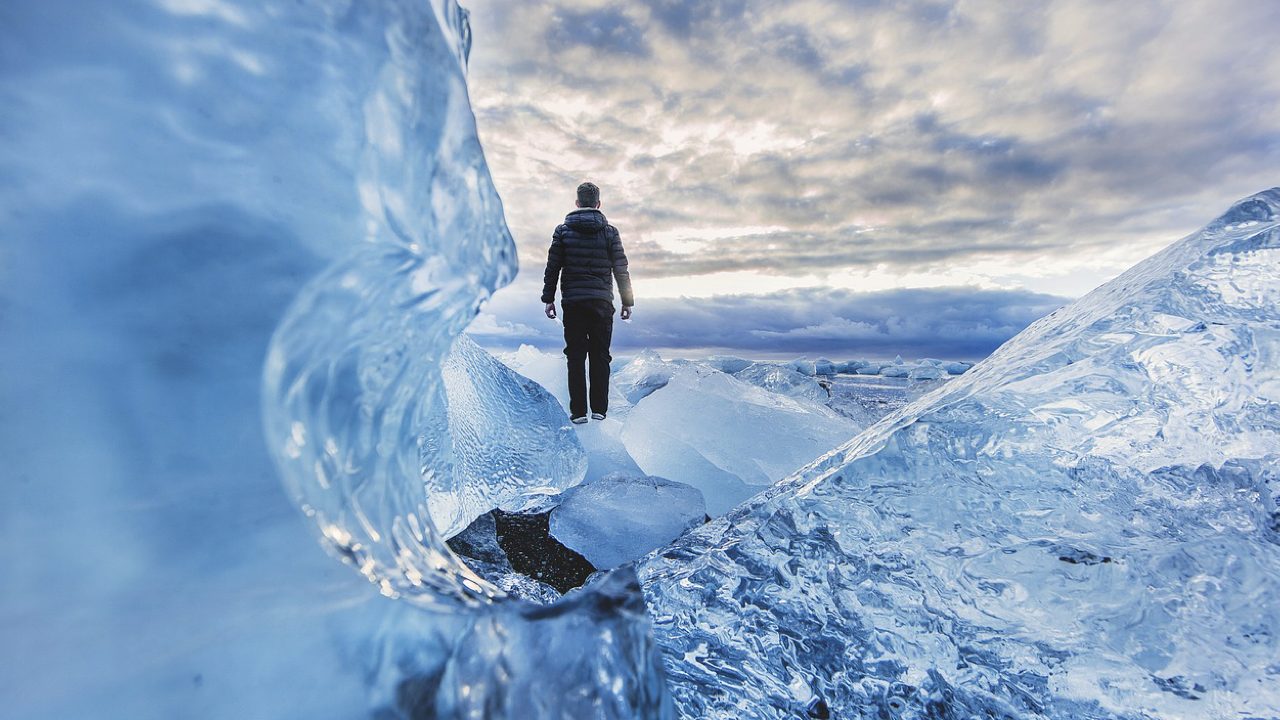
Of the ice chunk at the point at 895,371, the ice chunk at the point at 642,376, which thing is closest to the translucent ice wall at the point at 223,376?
the ice chunk at the point at 642,376

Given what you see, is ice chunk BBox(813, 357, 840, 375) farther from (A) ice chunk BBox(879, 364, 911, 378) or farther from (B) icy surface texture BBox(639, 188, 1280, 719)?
(B) icy surface texture BBox(639, 188, 1280, 719)

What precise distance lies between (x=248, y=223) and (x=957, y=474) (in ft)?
Result: 3.75

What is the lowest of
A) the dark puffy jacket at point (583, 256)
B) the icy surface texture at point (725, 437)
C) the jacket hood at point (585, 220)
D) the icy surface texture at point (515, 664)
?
the icy surface texture at point (725, 437)

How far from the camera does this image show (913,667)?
879mm

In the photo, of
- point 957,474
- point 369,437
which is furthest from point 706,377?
point 369,437

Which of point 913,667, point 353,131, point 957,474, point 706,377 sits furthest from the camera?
point 706,377

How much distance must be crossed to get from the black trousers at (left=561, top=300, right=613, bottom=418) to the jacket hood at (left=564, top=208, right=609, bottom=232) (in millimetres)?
554

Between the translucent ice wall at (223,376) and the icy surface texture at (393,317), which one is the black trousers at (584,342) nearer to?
the icy surface texture at (393,317)

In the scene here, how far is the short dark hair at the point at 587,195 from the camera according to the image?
4082 mm

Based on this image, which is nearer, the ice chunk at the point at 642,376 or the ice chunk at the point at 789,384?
the ice chunk at the point at 789,384

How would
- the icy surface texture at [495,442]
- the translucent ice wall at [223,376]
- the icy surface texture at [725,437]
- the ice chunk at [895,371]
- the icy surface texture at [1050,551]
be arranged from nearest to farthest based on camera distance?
the translucent ice wall at [223,376] < the icy surface texture at [1050,551] < the icy surface texture at [495,442] < the icy surface texture at [725,437] < the ice chunk at [895,371]

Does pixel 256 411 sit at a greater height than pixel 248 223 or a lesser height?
lesser

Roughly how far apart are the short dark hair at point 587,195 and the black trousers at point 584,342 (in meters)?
0.75

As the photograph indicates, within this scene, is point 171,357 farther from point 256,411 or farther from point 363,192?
point 363,192
